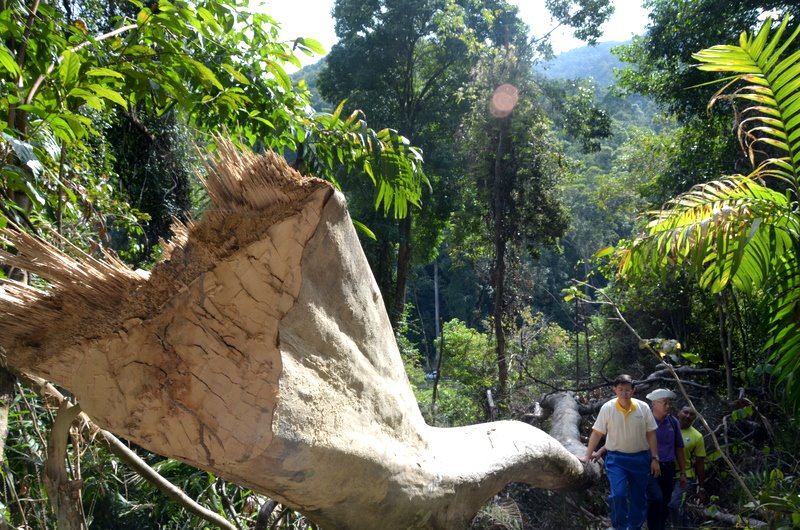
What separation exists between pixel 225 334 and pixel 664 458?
446cm

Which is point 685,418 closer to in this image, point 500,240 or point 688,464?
point 688,464

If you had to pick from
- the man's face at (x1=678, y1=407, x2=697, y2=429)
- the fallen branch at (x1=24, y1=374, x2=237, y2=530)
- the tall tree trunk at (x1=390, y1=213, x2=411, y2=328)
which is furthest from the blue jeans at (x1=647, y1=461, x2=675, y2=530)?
the tall tree trunk at (x1=390, y1=213, x2=411, y2=328)

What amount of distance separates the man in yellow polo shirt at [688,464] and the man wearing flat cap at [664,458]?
206 millimetres

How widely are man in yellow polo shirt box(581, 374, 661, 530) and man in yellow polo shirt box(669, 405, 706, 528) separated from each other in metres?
0.62

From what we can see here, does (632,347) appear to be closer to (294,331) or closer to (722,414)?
(722,414)

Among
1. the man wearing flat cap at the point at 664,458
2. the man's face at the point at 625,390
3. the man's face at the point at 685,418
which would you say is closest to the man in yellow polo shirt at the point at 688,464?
the man's face at the point at 685,418

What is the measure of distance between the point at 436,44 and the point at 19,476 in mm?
15561

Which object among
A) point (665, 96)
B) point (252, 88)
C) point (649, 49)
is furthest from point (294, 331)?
point (649, 49)

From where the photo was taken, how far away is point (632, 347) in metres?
10.5

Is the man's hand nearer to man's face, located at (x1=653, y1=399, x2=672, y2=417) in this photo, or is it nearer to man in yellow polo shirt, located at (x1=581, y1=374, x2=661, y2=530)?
man in yellow polo shirt, located at (x1=581, y1=374, x2=661, y2=530)

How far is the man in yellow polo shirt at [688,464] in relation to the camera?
5270mm

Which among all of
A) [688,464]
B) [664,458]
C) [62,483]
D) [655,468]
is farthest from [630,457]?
[62,483]

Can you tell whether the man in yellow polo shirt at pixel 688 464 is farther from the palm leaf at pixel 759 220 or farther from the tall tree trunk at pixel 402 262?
the tall tree trunk at pixel 402 262

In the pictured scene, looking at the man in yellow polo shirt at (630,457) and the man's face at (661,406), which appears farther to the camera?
the man's face at (661,406)
